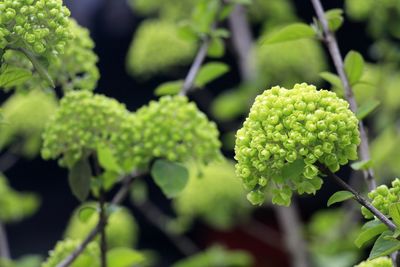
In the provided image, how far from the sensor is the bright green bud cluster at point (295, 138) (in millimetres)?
882

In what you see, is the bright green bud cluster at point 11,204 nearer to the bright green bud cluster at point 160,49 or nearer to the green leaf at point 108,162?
the bright green bud cluster at point 160,49

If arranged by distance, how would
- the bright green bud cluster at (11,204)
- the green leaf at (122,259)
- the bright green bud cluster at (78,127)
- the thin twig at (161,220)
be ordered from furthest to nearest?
1. the thin twig at (161,220)
2. the bright green bud cluster at (11,204)
3. the green leaf at (122,259)
4. the bright green bud cluster at (78,127)

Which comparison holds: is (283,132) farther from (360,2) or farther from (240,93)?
(240,93)

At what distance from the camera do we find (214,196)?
2744 mm

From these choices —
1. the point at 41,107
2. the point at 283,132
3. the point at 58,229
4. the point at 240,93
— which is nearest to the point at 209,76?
the point at 283,132

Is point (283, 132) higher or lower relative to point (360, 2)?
higher

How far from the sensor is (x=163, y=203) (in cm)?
387

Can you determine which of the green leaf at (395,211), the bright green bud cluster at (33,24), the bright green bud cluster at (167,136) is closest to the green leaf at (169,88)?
the bright green bud cluster at (167,136)

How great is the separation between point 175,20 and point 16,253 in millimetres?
1505

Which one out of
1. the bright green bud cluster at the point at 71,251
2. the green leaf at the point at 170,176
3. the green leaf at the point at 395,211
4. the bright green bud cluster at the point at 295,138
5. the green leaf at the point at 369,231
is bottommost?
the bright green bud cluster at the point at 71,251

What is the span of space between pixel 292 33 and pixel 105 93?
2273 millimetres

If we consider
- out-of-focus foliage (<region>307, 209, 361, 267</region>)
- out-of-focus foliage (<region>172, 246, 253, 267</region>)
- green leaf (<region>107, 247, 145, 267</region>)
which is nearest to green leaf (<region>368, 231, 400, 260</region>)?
green leaf (<region>107, 247, 145, 267</region>)

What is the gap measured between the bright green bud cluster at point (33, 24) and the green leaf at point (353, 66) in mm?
538

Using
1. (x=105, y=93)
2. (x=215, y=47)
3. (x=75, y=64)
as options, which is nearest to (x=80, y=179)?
(x=75, y=64)
